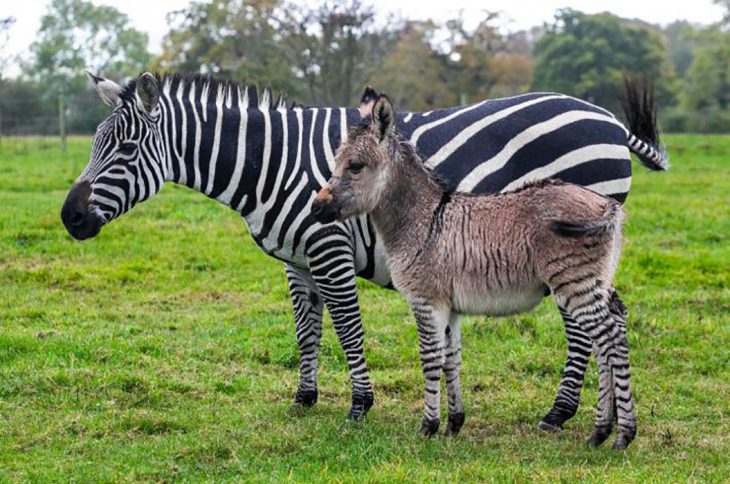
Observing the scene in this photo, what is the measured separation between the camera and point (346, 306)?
22.3 feet

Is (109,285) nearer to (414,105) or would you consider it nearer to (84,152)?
(84,152)

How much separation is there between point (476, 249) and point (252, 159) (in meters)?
1.92

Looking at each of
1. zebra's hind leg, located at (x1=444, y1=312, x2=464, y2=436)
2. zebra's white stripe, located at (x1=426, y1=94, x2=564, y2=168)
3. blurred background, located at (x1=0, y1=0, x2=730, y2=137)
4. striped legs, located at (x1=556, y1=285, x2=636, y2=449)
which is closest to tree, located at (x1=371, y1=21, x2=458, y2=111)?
blurred background, located at (x1=0, y1=0, x2=730, y2=137)

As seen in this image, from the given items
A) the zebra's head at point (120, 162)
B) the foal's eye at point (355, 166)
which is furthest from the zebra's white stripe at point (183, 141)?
the foal's eye at point (355, 166)

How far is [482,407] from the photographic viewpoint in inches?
286

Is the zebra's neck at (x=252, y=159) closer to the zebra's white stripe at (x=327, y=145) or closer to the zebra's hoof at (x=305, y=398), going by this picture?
the zebra's white stripe at (x=327, y=145)

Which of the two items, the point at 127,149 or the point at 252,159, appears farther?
the point at 252,159

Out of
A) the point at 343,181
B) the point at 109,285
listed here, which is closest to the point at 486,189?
the point at 343,181

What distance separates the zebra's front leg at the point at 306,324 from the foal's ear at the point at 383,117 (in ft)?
5.18

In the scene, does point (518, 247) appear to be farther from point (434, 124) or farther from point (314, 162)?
point (314, 162)

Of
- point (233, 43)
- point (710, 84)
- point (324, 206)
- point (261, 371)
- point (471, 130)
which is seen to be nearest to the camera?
point (324, 206)

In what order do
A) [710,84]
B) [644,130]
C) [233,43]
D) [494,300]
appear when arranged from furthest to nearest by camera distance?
[710,84] < [233,43] < [644,130] < [494,300]

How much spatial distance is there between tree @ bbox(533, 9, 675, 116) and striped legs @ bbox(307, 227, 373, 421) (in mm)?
40602

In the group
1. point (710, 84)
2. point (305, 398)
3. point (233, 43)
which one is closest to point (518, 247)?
point (305, 398)
